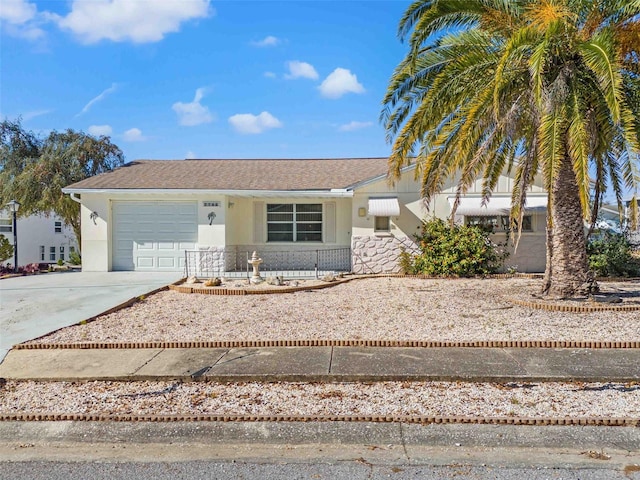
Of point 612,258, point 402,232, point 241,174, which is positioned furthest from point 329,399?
point 241,174

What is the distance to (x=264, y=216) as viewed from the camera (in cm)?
1842

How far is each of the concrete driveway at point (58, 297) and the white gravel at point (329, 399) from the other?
2.31 m

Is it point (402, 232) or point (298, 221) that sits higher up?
point (298, 221)

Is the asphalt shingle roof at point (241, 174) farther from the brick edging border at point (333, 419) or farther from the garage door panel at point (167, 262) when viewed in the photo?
the brick edging border at point (333, 419)

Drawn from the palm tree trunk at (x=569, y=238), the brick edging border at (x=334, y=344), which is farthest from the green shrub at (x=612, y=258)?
the brick edging border at (x=334, y=344)

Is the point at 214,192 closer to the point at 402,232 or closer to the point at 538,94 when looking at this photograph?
the point at 402,232

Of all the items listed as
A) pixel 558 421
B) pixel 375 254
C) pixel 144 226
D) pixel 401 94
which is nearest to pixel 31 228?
pixel 144 226

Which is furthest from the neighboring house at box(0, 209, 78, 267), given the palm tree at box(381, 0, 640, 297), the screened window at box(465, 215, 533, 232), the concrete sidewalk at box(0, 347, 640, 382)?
the palm tree at box(381, 0, 640, 297)

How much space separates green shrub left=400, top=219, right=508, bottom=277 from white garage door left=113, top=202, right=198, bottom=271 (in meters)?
8.03

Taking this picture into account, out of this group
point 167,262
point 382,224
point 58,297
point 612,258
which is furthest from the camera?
point 167,262

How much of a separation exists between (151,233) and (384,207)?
829cm

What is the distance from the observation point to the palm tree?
28.2ft

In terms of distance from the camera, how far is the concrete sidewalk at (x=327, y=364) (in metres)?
6.00

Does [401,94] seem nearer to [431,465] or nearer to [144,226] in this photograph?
[431,465]
